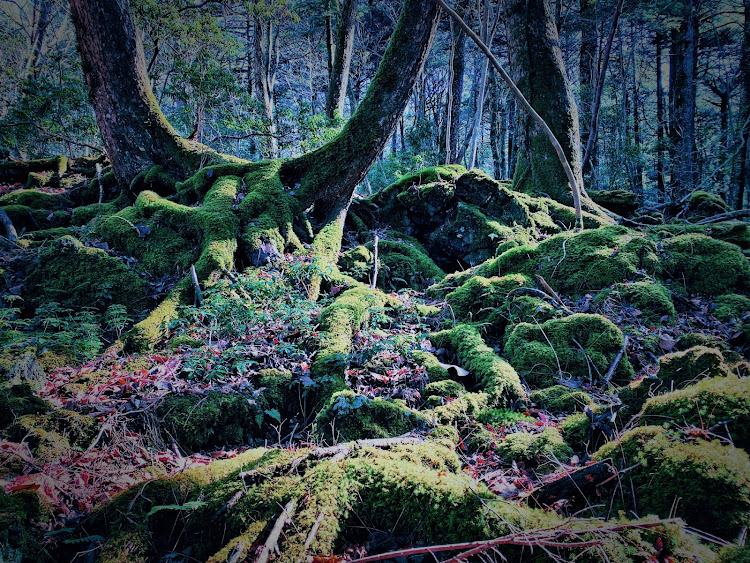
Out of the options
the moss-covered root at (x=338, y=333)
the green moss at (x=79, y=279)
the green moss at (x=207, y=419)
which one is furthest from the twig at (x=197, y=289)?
the green moss at (x=207, y=419)

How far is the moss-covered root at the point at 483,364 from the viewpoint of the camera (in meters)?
3.26

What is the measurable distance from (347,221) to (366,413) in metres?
5.92

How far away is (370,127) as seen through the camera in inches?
259

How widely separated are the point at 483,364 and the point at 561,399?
742 millimetres

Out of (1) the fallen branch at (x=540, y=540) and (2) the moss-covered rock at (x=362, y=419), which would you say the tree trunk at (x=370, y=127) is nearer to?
(2) the moss-covered rock at (x=362, y=419)

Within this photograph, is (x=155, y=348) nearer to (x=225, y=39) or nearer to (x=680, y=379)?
(x=680, y=379)

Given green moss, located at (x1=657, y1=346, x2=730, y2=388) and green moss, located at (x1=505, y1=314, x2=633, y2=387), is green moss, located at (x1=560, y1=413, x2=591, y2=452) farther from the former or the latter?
green moss, located at (x1=505, y1=314, x2=633, y2=387)

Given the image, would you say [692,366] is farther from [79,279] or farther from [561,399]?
[79,279]

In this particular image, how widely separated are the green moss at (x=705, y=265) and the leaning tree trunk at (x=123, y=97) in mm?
8004

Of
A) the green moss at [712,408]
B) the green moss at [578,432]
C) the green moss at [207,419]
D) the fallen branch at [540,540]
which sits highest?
the green moss at [712,408]

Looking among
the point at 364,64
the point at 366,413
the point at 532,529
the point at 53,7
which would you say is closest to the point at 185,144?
the point at 366,413

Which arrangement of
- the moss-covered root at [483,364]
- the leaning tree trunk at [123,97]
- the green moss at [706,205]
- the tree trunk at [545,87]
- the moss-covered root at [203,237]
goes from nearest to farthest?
the moss-covered root at [483,364], the moss-covered root at [203,237], the leaning tree trunk at [123,97], the tree trunk at [545,87], the green moss at [706,205]

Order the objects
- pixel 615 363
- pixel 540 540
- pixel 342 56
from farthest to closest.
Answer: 1. pixel 342 56
2. pixel 615 363
3. pixel 540 540

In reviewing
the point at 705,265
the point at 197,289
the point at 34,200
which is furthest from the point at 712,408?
the point at 34,200
